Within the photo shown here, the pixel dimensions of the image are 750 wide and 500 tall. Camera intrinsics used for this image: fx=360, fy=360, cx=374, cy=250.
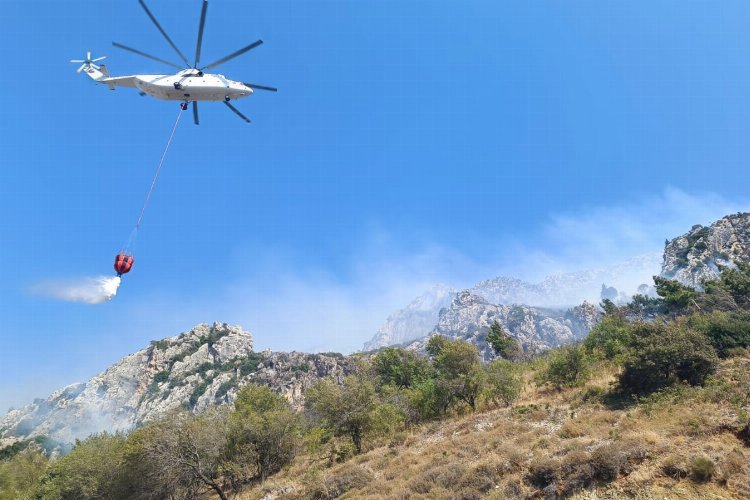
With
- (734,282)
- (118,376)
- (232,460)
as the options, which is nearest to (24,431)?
(118,376)

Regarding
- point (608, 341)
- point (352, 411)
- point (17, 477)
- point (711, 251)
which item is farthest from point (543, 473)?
point (711, 251)

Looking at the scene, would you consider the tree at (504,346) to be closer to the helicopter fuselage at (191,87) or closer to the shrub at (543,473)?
the shrub at (543,473)

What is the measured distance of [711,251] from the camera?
126250 mm

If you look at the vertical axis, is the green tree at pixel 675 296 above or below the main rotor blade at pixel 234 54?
below

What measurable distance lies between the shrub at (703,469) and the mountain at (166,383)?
421 ft

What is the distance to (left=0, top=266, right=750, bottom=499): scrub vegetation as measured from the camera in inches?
610

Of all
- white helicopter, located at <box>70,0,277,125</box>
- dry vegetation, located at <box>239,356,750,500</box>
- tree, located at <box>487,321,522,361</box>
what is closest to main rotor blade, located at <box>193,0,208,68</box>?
white helicopter, located at <box>70,0,277,125</box>

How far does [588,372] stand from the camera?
34.5 m

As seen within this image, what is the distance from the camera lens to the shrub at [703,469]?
13.2 m

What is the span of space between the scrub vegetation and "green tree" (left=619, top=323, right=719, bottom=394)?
81 millimetres

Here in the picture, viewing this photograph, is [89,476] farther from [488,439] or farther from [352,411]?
[488,439]

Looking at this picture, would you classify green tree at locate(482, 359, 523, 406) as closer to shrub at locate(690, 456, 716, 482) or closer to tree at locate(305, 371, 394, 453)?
tree at locate(305, 371, 394, 453)

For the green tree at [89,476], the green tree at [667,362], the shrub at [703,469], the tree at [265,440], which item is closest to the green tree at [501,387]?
the green tree at [667,362]

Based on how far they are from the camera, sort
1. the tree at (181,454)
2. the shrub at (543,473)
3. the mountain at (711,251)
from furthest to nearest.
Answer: the mountain at (711,251) < the tree at (181,454) < the shrub at (543,473)
